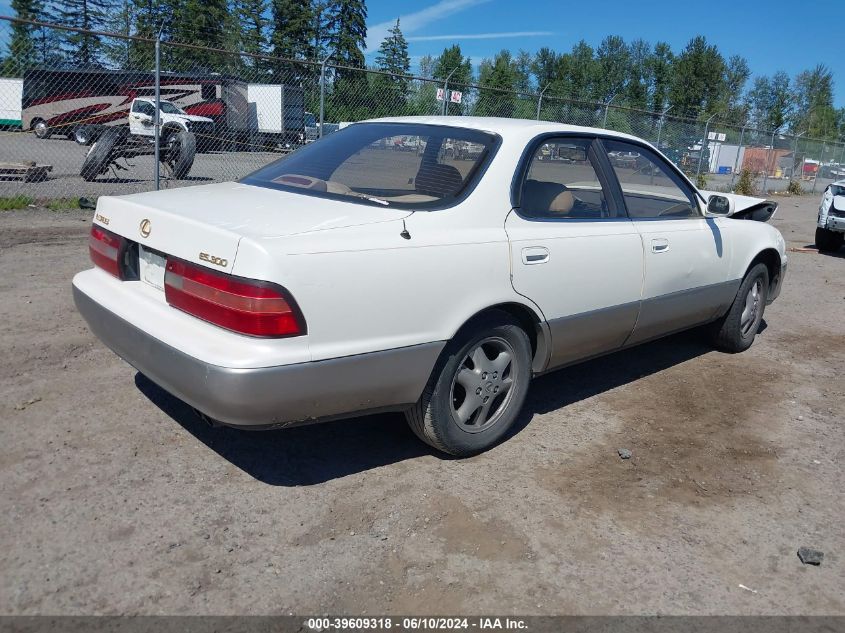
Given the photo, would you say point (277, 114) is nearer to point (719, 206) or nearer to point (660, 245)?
point (719, 206)

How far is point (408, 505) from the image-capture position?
10.5ft

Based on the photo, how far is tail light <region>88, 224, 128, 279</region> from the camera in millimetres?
3436

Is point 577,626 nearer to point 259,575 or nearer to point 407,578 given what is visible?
point 407,578

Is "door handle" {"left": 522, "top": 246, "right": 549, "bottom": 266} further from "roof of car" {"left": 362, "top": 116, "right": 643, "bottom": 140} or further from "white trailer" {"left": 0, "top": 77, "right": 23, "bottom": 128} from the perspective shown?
"white trailer" {"left": 0, "top": 77, "right": 23, "bottom": 128}

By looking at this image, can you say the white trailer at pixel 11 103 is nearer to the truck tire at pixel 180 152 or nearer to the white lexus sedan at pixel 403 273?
the truck tire at pixel 180 152

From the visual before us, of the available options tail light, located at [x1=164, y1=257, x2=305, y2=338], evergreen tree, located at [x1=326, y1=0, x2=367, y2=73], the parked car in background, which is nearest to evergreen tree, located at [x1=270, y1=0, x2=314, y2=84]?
evergreen tree, located at [x1=326, y1=0, x2=367, y2=73]

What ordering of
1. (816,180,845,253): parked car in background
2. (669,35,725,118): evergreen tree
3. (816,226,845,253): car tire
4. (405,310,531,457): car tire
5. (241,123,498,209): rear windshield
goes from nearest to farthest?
(405,310,531,457): car tire, (241,123,498,209): rear windshield, (816,180,845,253): parked car in background, (816,226,845,253): car tire, (669,35,725,118): evergreen tree

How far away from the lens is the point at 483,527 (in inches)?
120

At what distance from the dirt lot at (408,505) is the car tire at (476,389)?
0.17 meters

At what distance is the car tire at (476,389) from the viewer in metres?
3.36

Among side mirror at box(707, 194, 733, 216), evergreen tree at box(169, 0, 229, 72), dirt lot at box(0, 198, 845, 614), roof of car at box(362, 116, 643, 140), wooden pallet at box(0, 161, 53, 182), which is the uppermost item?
evergreen tree at box(169, 0, 229, 72)

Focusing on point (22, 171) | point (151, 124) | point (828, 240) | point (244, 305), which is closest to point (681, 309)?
point (244, 305)

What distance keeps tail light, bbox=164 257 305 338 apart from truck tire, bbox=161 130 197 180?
972 centimetres

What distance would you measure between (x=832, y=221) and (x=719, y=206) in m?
7.90
